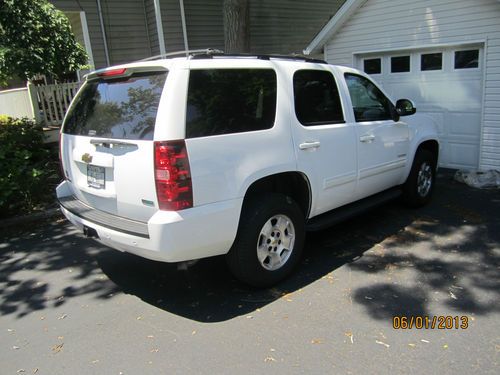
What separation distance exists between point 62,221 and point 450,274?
17.2ft

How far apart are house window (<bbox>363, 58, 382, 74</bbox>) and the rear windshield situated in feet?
22.4

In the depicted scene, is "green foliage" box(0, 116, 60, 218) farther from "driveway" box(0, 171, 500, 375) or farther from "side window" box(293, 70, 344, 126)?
"side window" box(293, 70, 344, 126)

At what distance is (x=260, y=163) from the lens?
371 cm

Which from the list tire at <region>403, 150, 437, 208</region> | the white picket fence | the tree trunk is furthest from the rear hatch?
the white picket fence

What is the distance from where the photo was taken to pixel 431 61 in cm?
838

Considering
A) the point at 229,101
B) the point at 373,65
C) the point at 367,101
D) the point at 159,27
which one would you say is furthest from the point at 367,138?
the point at 159,27

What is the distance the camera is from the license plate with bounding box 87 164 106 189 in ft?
12.1

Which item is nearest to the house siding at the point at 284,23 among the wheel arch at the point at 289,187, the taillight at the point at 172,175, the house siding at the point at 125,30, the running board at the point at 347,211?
the house siding at the point at 125,30

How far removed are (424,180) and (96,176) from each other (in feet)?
14.6

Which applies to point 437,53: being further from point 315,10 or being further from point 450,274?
point 315,10

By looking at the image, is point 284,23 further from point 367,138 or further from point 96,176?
point 96,176

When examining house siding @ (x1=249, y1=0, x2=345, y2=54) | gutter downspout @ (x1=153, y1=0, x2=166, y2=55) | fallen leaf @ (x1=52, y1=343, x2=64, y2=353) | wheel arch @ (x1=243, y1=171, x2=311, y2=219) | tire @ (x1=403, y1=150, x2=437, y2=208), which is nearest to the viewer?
fallen leaf @ (x1=52, y1=343, x2=64, y2=353)

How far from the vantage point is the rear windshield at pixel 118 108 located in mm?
3357

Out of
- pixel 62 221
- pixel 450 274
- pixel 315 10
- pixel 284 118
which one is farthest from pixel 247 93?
pixel 315 10
